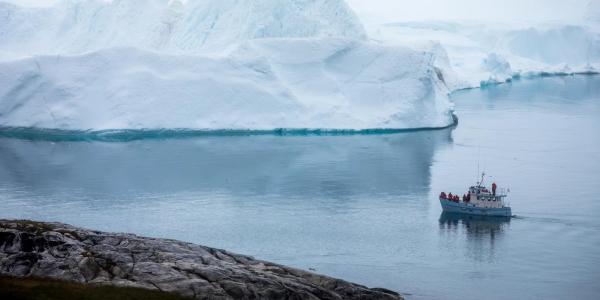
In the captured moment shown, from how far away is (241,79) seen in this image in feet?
154

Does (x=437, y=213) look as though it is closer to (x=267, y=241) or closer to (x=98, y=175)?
(x=267, y=241)

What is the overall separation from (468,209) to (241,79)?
2072cm

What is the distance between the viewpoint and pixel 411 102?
4728 cm

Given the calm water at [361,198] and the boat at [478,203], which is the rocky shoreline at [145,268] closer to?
the calm water at [361,198]

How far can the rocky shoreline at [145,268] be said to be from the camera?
54.8ft

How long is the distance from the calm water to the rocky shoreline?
11.8 feet

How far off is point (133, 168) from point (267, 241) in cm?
1405

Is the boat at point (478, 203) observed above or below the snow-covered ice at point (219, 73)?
below

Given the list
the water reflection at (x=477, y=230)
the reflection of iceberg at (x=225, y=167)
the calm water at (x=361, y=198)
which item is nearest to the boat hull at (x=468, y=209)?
the water reflection at (x=477, y=230)

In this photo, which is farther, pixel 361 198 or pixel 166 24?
pixel 166 24

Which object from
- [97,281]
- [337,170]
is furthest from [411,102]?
[97,281]

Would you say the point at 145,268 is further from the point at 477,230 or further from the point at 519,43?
the point at 519,43

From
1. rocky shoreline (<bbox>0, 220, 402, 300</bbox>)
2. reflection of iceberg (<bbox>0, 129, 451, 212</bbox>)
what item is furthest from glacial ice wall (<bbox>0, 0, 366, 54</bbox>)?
rocky shoreline (<bbox>0, 220, 402, 300</bbox>)

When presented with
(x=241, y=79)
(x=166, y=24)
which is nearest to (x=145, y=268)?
(x=241, y=79)
